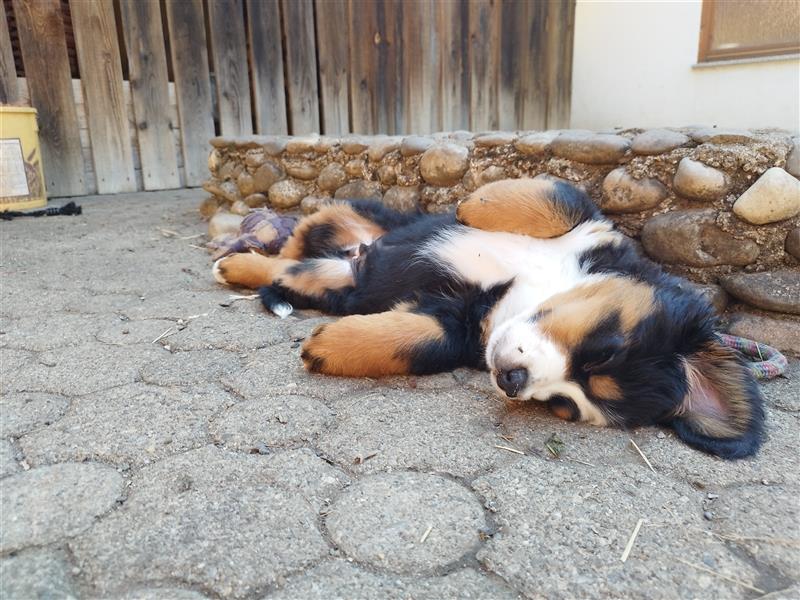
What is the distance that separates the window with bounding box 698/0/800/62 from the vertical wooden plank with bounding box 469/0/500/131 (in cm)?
218

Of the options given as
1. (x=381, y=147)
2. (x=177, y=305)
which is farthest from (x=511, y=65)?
(x=177, y=305)

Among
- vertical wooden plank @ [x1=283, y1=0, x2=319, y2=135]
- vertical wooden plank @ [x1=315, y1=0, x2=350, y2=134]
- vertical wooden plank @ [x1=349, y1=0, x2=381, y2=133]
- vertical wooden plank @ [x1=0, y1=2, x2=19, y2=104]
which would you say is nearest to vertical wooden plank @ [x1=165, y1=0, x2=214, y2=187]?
vertical wooden plank @ [x1=283, y1=0, x2=319, y2=135]

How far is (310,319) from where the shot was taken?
103 inches

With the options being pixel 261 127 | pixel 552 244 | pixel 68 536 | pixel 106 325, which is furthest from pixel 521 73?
pixel 68 536

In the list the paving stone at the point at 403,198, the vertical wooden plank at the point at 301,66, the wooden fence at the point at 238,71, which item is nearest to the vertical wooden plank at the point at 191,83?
the wooden fence at the point at 238,71

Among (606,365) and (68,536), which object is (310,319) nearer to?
(606,365)

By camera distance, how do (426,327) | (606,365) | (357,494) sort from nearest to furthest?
1. (357,494)
2. (606,365)
3. (426,327)

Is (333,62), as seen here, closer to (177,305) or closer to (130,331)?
(177,305)

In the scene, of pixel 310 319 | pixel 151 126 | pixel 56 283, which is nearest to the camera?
pixel 310 319

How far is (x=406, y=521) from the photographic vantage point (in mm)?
1287

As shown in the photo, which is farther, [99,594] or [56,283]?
[56,283]

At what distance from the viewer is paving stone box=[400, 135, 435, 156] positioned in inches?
135

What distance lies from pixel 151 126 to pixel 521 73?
4176 millimetres

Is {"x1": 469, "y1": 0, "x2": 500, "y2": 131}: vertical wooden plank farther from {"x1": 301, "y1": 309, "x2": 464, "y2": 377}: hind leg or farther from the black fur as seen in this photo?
{"x1": 301, "y1": 309, "x2": 464, "y2": 377}: hind leg
